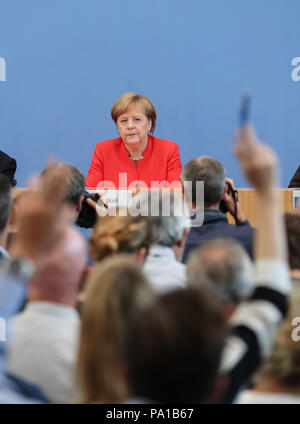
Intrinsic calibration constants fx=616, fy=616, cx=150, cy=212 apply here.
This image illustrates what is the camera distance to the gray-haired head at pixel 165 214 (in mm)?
1721

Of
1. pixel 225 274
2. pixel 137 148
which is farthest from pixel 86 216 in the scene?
pixel 225 274

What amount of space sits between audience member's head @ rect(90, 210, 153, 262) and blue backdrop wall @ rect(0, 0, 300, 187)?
3049mm

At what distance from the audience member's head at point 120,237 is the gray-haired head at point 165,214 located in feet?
0.47

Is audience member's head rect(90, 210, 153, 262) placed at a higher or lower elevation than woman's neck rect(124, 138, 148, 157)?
lower

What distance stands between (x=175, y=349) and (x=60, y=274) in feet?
1.46

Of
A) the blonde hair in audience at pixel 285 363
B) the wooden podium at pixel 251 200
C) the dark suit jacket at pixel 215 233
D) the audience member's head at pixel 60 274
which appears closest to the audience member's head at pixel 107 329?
the audience member's head at pixel 60 274

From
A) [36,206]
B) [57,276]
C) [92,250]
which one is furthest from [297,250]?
[36,206]

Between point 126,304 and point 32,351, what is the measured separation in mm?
325

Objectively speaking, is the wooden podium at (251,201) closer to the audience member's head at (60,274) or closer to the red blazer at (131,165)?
the red blazer at (131,165)

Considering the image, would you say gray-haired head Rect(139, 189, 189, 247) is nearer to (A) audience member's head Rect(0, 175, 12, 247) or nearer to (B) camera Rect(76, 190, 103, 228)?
(A) audience member's head Rect(0, 175, 12, 247)

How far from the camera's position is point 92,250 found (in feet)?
4.90

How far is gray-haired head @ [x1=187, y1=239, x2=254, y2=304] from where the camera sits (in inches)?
43.7

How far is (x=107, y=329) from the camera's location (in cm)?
85

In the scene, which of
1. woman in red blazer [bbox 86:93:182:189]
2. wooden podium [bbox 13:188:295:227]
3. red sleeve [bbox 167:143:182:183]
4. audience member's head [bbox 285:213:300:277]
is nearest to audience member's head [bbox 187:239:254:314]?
audience member's head [bbox 285:213:300:277]
